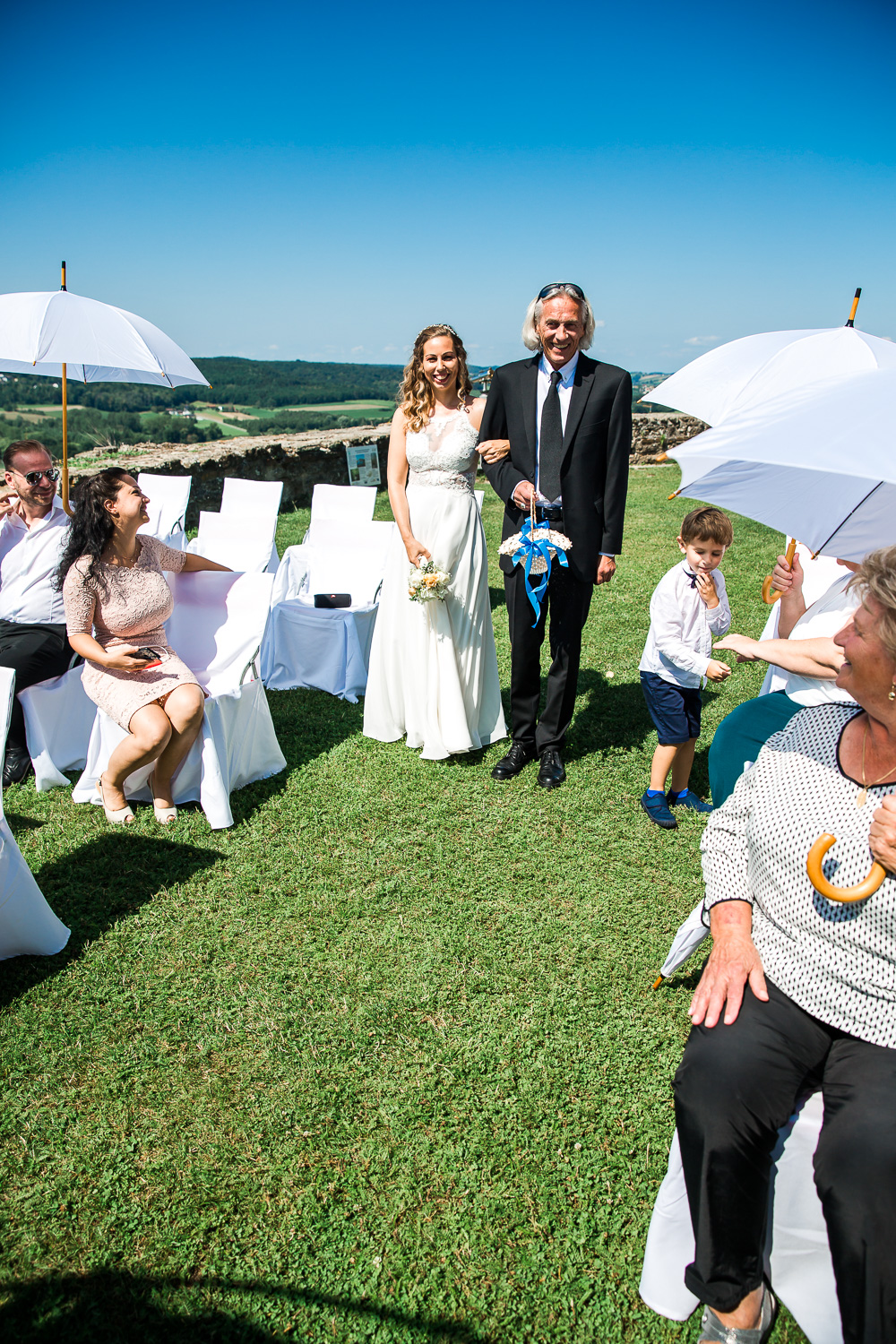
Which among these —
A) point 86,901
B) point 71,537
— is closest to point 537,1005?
point 86,901

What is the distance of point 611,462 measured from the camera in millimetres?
3939

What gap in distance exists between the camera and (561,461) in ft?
12.9

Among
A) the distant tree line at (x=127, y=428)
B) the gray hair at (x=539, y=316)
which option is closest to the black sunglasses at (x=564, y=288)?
the gray hair at (x=539, y=316)

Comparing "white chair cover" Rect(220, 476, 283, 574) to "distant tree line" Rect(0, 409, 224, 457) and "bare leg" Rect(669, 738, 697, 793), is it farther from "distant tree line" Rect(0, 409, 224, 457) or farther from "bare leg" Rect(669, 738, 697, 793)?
"distant tree line" Rect(0, 409, 224, 457)

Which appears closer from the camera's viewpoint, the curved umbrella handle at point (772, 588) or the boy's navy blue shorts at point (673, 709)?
the curved umbrella handle at point (772, 588)

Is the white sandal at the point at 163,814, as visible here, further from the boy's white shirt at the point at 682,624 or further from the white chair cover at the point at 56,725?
the boy's white shirt at the point at 682,624

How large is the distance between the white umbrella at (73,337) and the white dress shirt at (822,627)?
4.03 m

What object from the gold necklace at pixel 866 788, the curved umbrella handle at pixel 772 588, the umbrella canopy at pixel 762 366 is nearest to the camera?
the gold necklace at pixel 866 788

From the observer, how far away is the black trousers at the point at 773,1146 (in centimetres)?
151

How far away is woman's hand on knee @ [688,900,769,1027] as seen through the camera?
6.10ft

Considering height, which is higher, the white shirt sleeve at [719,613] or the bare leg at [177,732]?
the white shirt sleeve at [719,613]

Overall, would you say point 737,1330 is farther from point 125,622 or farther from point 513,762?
point 125,622

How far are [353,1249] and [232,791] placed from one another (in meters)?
2.57

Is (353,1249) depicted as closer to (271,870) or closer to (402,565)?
(271,870)
